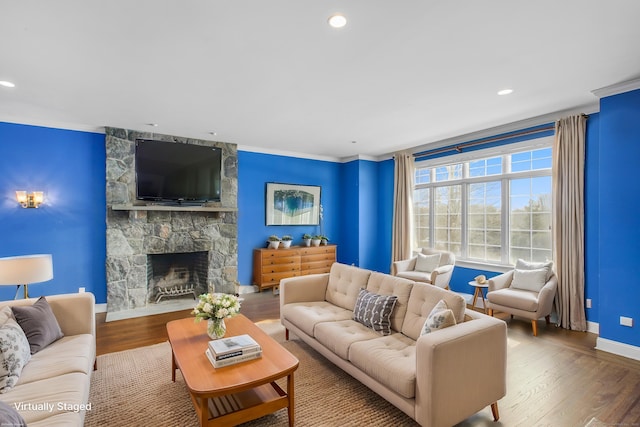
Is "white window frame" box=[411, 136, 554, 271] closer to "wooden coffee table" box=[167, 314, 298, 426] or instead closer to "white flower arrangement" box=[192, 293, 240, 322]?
"wooden coffee table" box=[167, 314, 298, 426]

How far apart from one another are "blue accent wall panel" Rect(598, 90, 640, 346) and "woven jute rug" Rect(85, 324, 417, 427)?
266 centimetres

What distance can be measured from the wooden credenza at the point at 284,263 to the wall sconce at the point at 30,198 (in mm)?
3208

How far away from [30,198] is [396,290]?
4834mm

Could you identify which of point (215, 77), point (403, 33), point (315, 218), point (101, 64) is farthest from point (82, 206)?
point (403, 33)

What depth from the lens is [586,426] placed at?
2070 mm

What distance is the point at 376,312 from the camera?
2.74 meters

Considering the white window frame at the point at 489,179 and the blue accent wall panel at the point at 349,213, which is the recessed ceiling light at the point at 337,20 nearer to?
the white window frame at the point at 489,179

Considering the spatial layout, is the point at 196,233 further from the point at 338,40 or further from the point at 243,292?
the point at 338,40

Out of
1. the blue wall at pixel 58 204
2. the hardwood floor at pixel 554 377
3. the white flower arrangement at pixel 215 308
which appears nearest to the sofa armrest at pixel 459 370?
the hardwood floor at pixel 554 377

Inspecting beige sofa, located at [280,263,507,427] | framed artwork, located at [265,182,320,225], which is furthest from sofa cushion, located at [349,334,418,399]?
framed artwork, located at [265,182,320,225]

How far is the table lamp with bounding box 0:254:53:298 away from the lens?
102 inches

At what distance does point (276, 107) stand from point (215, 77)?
94cm

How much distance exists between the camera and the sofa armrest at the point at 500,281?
163 inches

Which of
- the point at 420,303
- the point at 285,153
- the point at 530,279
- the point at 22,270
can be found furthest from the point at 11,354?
the point at 530,279
